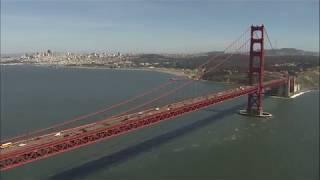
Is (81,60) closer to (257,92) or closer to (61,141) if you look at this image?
(257,92)

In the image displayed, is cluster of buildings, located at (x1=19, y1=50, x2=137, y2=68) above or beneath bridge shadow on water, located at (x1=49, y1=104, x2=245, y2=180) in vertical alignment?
above

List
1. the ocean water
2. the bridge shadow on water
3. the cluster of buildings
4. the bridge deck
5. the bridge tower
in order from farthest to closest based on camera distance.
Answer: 1. the cluster of buildings
2. the bridge tower
3. the ocean water
4. the bridge shadow on water
5. the bridge deck

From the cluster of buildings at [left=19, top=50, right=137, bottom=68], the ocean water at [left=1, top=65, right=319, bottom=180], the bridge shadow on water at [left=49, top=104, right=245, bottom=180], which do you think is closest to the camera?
the bridge shadow on water at [left=49, top=104, right=245, bottom=180]

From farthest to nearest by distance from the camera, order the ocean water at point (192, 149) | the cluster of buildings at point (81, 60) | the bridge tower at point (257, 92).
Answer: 1. the cluster of buildings at point (81, 60)
2. the bridge tower at point (257, 92)
3. the ocean water at point (192, 149)

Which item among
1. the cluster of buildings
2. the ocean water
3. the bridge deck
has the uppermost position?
the cluster of buildings

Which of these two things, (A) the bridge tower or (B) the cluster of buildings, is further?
(B) the cluster of buildings

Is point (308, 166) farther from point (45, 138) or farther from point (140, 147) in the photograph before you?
point (45, 138)

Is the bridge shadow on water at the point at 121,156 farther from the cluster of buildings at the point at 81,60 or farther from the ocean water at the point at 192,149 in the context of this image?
the cluster of buildings at the point at 81,60

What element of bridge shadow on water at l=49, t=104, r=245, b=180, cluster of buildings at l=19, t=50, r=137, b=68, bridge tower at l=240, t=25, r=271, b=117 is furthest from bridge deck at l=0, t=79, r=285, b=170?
cluster of buildings at l=19, t=50, r=137, b=68

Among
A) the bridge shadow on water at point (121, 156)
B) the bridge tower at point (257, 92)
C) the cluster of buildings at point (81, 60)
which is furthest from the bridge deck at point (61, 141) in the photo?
the cluster of buildings at point (81, 60)

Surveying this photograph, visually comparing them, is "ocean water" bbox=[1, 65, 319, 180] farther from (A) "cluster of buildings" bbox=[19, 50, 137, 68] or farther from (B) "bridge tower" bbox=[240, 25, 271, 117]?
(A) "cluster of buildings" bbox=[19, 50, 137, 68]

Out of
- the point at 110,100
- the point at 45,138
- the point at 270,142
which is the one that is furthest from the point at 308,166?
the point at 110,100
